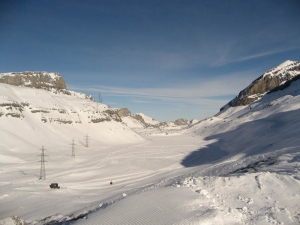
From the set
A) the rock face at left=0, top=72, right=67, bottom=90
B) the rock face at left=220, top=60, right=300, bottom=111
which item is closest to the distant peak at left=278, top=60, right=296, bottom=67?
the rock face at left=220, top=60, right=300, bottom=111

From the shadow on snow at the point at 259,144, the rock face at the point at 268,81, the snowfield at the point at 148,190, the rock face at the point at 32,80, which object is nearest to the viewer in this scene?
the snowfield at the point at 148,190

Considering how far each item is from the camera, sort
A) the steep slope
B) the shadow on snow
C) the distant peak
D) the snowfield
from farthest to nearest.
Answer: the distant peak < the steep slope < the shadow on snow < the snowfield

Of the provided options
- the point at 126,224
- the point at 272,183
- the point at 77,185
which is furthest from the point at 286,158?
the point at 77,185

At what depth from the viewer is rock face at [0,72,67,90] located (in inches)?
4296

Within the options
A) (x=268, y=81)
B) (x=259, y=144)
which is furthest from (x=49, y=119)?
(x=268, y=81)

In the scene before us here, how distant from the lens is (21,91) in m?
82.0

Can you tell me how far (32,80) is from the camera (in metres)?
114

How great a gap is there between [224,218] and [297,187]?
507 centimetres

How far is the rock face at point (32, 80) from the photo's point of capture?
10911 cm

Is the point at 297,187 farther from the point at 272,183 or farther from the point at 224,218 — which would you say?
the point at 224,218

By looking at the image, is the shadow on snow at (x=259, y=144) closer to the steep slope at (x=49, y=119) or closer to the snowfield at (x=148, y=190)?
the snowfield at (x=148, y=190)

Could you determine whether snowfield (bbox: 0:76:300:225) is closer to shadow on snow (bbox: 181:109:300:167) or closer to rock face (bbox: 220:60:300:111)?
shadow on snow (bbox: 181:109:300:167)

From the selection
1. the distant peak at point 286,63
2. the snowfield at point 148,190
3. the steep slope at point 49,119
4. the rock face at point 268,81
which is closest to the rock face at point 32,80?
the steep slope at point 49,119

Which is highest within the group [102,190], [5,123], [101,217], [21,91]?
[21,91]
